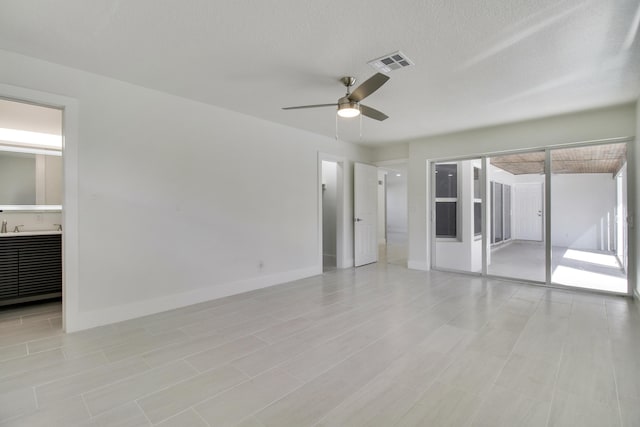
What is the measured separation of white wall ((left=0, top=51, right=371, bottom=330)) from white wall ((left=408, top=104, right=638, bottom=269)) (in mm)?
2468

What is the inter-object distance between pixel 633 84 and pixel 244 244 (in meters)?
5.05

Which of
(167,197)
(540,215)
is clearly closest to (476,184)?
(540,215)

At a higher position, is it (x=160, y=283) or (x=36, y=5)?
(x=36, y=5)

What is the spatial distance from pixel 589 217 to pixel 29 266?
28.1 ft

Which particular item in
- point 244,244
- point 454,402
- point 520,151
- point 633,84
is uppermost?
point 633,84

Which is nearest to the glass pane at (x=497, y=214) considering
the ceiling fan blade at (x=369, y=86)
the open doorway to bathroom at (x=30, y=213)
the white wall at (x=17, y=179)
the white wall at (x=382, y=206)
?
the white wall at (x=382, y=206)

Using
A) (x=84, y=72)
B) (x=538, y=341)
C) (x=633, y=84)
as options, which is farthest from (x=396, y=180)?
(x=84, y=72)

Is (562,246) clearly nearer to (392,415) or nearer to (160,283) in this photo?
(392,415)

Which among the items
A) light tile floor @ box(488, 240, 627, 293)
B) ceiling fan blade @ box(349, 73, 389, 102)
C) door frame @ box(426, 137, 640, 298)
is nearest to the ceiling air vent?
ceiling fan blade @ box(349, 73, 389, 102)

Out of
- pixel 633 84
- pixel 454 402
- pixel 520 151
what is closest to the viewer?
pixel 454 402

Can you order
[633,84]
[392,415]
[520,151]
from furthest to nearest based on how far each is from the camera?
[520,151], [633,84], [392,415]

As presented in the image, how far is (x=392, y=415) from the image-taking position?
169cm

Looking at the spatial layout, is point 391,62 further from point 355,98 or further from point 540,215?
point 540,215

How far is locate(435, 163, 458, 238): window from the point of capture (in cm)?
572
